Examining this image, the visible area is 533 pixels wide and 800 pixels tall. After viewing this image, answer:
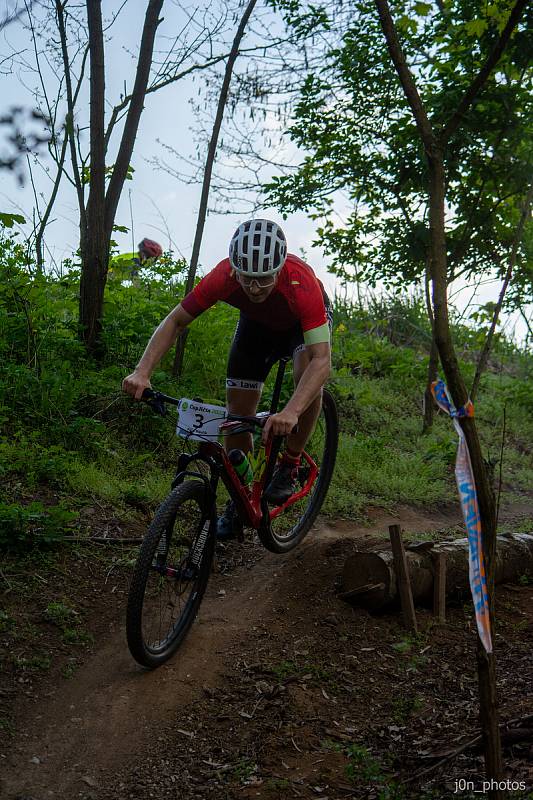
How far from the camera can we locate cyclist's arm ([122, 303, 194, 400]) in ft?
12.3

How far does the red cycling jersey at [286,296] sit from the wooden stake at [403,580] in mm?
1225

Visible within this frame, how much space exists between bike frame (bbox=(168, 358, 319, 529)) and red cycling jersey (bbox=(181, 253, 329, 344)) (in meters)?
0.61

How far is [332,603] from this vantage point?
4.55m

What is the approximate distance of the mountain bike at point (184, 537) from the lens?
354 centimetres

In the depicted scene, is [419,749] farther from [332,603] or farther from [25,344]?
[25,344]

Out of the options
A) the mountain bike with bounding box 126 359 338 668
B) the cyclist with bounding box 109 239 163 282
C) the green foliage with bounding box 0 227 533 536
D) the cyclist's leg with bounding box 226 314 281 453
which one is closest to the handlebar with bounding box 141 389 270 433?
the mountain bike with bounding box 126 359 338 668

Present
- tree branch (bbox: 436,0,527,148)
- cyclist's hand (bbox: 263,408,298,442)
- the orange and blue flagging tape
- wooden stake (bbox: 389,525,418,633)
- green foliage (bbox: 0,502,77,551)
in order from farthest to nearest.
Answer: green foliage (bbox: 0,502,77,551) → wooden stake (bbox: 389,525,418,633) → cyclist's hand (bbox: 263,408,298,442) → tree branch (bbox: 436,0,527,148) → the orange and blue flagging tape

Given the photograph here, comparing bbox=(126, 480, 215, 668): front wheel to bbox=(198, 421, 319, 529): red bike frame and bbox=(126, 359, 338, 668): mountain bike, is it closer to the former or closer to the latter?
bbox=(126, 359, 338, 668): mountain bike

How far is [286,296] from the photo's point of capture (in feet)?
14.1

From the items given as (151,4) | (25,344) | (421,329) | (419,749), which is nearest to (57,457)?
(25,344)

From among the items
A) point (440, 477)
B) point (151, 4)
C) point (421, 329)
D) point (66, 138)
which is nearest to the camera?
point (151, 4)

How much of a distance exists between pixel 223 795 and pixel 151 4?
7202 mm

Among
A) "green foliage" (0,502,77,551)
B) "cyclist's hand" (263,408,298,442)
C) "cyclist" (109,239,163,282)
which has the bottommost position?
"green foliage" (0,502,77,551)

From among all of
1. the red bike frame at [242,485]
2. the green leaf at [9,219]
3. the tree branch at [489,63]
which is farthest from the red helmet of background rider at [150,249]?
the tree branch at [489,63]
